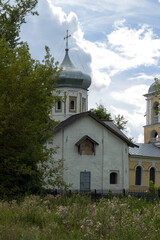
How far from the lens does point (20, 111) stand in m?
13.2

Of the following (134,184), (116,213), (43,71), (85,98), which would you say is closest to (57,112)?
(85,98)

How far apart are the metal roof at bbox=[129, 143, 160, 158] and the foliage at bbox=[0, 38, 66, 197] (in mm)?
22571

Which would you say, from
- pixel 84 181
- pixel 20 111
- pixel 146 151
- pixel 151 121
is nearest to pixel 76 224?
pixel 20 111

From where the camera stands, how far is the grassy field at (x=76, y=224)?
6.58m

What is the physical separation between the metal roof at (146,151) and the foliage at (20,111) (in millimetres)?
22571

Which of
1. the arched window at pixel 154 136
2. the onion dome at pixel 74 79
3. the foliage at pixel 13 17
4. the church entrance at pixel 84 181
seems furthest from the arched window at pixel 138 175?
the foliage at pixel 13 17

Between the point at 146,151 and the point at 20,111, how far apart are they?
26734 mm

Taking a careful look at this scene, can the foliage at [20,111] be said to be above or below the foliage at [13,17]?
below

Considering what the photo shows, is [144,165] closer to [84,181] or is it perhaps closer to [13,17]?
[84,181]

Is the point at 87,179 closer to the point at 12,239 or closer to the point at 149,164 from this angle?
the point at 149,164

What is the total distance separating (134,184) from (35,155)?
894 inches

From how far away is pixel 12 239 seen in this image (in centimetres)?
644

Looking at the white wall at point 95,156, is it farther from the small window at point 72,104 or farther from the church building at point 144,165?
the small window at point 72,104

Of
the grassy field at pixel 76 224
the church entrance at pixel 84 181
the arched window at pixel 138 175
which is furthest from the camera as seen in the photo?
the arched window at pixel 138 175
